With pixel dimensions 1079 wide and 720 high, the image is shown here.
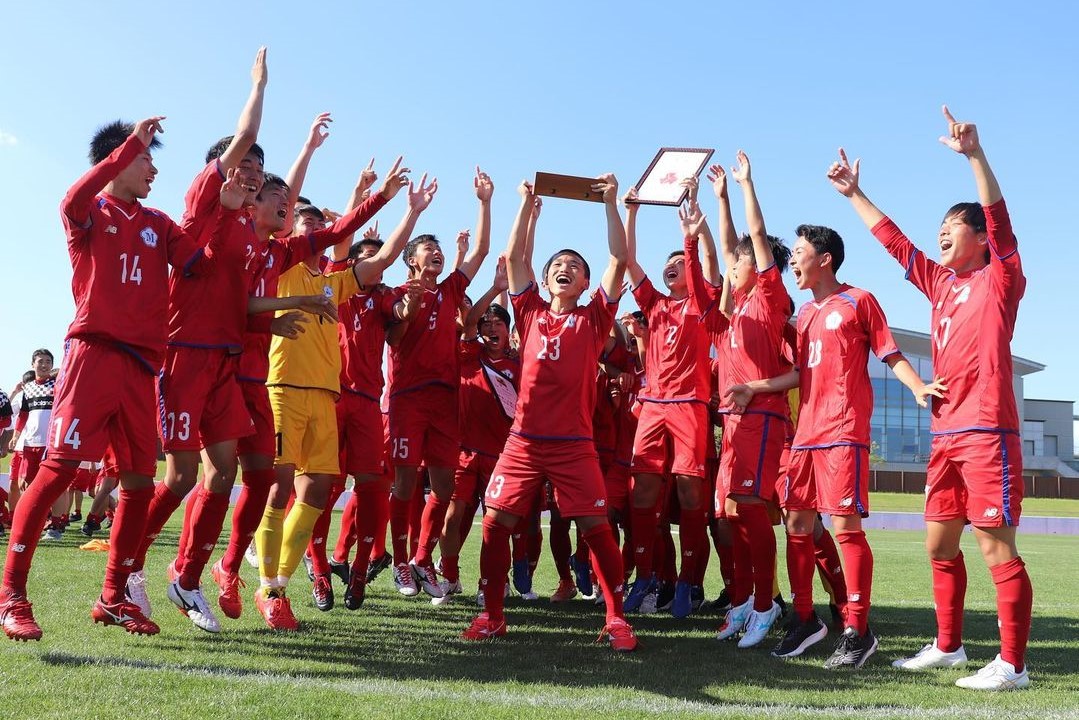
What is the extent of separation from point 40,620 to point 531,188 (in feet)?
13.5

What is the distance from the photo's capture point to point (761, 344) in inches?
251

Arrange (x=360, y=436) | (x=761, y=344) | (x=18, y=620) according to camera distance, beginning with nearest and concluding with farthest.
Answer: (x=18, y=620) < (x=761, y=344) < (x=360, y=436)

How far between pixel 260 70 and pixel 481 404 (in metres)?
4.03

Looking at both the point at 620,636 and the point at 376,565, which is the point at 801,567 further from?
the point at 376,565

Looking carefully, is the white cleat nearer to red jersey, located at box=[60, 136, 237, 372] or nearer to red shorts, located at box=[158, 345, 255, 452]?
red shorts, located at box=[158, 345, 255, 452]

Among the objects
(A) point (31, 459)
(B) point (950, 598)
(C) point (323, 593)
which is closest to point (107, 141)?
(C) point (323, 593)

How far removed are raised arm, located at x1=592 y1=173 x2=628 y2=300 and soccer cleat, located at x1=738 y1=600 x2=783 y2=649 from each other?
7.54 ft

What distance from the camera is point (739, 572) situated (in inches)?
260

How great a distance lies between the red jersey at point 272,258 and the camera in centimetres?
574

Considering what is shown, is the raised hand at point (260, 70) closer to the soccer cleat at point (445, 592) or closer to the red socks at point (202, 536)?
the red socks at point (202, 536)

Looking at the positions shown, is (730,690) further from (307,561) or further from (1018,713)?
(307,561)

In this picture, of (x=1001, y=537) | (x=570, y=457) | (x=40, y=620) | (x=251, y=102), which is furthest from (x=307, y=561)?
(x=1001, y=537)

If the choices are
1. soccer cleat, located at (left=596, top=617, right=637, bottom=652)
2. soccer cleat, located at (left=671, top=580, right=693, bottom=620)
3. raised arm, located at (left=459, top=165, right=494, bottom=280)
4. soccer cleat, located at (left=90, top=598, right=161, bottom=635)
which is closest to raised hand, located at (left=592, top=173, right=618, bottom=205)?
raised arm, located at (left=459, top=165, right=494, bottom=280)

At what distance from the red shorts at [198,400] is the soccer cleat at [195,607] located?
2.88ft
